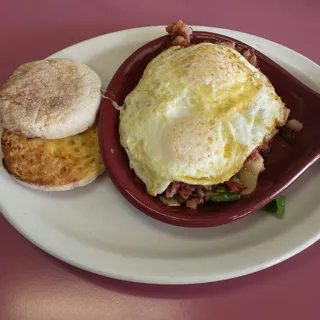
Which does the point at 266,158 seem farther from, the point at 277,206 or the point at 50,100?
the point at 50,100

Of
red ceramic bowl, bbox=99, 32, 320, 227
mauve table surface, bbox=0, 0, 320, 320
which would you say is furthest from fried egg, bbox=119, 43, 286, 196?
mauve table surface, bbox=0, 0, 320, 320

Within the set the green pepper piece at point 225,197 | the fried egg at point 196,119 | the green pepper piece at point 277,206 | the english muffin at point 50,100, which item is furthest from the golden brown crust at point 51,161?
the green pepper piece at point 277,206

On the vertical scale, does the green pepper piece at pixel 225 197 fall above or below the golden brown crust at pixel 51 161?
above

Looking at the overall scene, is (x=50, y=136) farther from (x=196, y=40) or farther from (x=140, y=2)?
(x=140, y=2)

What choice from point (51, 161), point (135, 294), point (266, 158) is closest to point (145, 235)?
point (135, 294)

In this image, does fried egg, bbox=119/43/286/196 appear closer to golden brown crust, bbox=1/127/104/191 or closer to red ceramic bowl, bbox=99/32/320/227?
red ceramic bowl, bbox=99/32/320/227

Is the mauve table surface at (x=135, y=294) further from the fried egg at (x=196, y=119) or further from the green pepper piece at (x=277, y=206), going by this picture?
the fried egg at (x=196, y=119)
